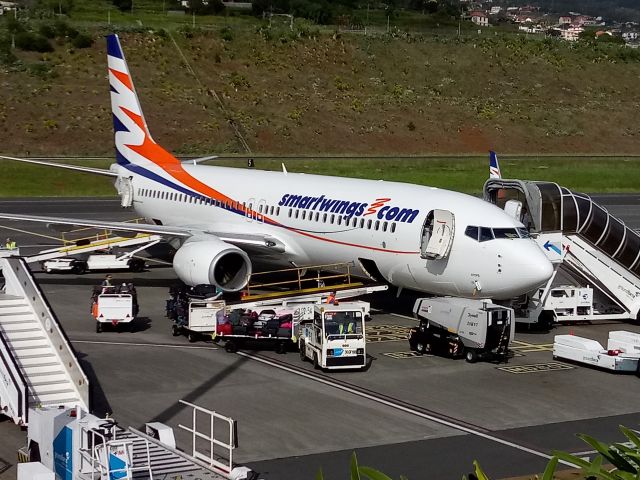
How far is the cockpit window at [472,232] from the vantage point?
33.2m

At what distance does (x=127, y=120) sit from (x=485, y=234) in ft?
68.6

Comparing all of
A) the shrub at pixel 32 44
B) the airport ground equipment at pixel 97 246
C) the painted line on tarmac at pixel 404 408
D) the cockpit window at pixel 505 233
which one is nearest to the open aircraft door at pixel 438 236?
the cockpit window at pixel 505 233

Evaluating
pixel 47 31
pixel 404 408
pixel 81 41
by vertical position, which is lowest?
pixel 404 408

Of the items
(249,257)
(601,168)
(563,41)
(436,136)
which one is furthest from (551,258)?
(563,41)

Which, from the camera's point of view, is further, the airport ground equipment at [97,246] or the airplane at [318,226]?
the airport ground equipment at [97,246]

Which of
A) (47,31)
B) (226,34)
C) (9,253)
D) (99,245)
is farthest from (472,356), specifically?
(226,34)

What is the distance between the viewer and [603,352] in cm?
3150

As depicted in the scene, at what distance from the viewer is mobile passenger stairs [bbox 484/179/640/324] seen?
38.3 m

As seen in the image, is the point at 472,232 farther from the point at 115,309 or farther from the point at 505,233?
the point at 115,309

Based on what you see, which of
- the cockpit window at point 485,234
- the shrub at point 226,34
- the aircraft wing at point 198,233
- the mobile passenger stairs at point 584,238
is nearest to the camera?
the cockpit window at point 485,234

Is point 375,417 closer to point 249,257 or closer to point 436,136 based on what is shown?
point 249,257

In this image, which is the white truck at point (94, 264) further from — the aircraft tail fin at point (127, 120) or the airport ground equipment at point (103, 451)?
the airport ground equipment at point (103, 451)

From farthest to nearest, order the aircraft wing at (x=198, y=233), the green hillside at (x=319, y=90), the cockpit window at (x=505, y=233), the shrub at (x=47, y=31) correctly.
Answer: the shrub at (x=47, y=31), the green hillside at (x=319, y=90), the aircraft wing at (x=198, y=233), the cockpit window at (x=505, y=233)

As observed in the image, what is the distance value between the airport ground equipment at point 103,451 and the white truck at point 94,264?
2552 cm
